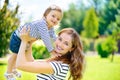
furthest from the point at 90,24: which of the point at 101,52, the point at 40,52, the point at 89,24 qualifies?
the point at 40,52

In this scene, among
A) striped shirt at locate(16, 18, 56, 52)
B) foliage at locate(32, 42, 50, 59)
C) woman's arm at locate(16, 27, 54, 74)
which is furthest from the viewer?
foliage at locate(32, 42, 50, 59)

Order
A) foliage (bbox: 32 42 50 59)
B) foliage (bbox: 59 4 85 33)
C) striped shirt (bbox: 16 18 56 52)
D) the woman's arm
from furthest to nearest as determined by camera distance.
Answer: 1. foliage (bbox: 59 4 85 33)
2. foliage (bbox: 32 42 50 59)
3. striped shirt (bbox: 16 18 56 52)
4. the woman's arm

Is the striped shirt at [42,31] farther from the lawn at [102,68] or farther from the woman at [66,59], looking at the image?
the lawn at [102,68]

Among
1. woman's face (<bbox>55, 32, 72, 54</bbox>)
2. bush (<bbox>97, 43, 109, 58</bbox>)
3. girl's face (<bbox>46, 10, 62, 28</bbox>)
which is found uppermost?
girl's face (<bbox>46, 10, 62, 28</bbox>)

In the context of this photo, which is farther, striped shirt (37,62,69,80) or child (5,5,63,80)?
child (5,5,63,80)

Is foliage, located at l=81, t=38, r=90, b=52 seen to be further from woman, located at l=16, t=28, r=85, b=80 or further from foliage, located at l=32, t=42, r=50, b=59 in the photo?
woman, located at l=16, t=28, r=85, b=80

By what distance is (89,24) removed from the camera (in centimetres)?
175

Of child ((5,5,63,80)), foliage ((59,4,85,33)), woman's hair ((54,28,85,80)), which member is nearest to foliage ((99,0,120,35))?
foliage ((59,4,85,33))

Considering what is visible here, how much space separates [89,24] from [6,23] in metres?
0.39

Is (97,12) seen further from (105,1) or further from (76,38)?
(76,38)

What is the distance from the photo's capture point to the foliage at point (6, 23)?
1.62m

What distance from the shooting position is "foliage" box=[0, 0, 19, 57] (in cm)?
162

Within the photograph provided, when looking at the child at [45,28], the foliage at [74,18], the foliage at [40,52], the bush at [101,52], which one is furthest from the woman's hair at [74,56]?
the bush at [101,52]

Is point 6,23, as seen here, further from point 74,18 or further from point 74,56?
point 74,56
